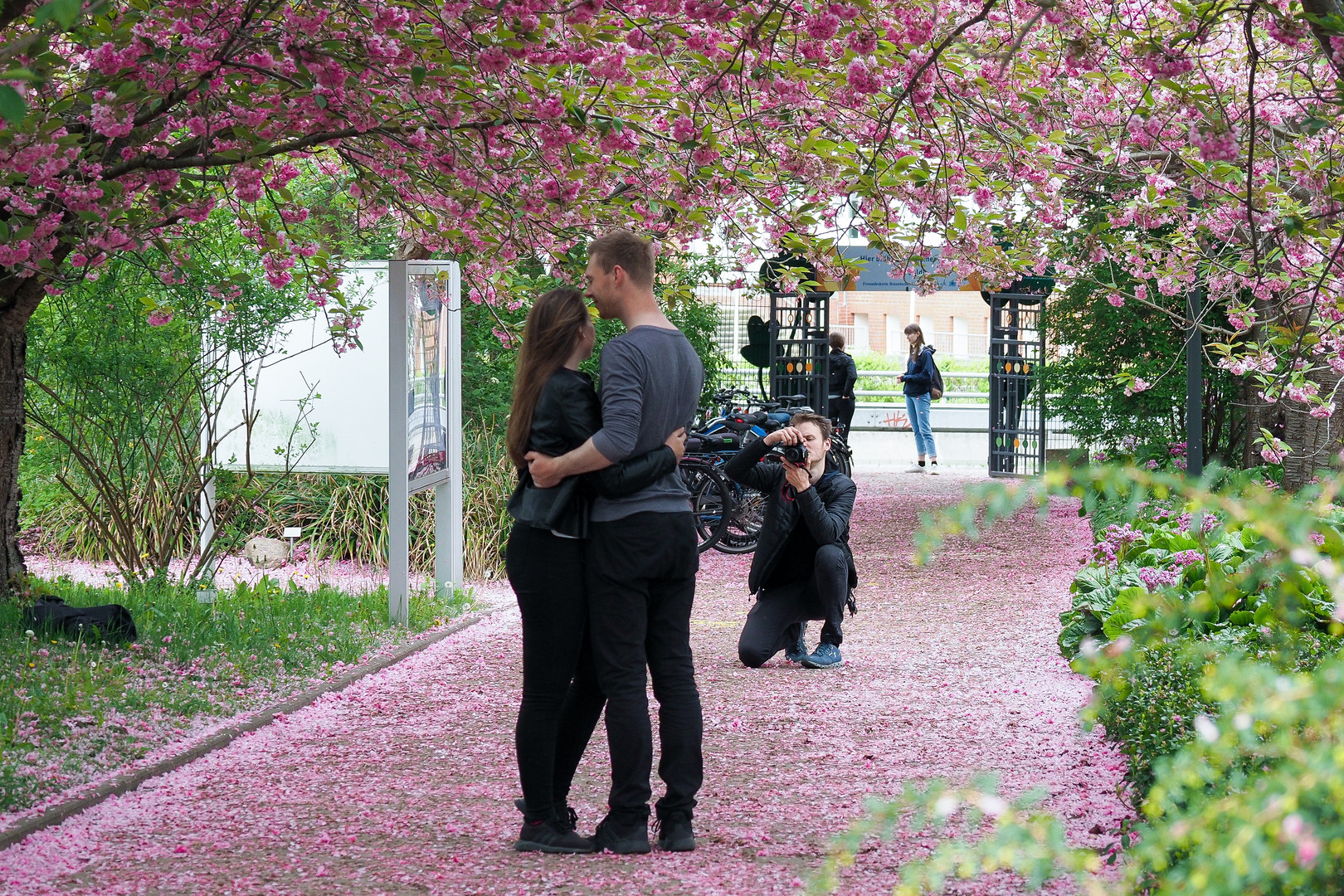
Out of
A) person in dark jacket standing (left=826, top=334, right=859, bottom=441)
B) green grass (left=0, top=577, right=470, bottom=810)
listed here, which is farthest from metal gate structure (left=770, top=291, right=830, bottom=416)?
green grass (left=0, top=577, right=470, bottom=810)

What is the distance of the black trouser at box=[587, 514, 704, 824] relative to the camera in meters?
3.49

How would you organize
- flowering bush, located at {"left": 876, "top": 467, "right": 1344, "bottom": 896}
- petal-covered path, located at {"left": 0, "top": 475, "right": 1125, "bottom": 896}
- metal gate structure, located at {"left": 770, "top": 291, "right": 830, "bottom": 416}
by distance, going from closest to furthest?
flowering bush, located at {"left": 876, "top": 467, "right": 1344, "bottom": 896} < petal-covered path, located at {"left": 0, "top": 475, "right": 1125, "bottom": 896} < metal gate structure, located at {"left": 770, "top": 291, "right": 830, "bottom": 416}

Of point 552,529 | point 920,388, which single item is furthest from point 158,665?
point 920,388

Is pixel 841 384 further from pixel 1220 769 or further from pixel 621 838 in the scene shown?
pixel 1220 769

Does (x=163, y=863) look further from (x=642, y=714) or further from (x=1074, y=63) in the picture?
(x=1074, y=63)

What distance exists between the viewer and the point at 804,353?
16922 millimetres

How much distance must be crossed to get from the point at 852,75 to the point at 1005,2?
96 cm

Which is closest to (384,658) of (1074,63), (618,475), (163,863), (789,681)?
(789,681)

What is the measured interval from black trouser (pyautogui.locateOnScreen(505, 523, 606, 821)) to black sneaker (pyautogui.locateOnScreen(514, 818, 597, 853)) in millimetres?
30

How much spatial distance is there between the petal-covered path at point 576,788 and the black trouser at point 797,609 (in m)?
0.14

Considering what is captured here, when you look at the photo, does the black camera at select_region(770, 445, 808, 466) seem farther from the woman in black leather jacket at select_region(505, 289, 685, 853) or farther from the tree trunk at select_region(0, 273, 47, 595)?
the tree trunk at select_region(0, 273, 47, 595)

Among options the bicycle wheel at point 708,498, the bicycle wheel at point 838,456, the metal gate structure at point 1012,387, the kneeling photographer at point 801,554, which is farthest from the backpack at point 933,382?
the kneeling photographer at point 801,554

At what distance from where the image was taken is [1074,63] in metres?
4.73

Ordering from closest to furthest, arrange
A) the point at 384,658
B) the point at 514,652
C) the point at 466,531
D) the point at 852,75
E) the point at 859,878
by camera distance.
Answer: the point at 859,878 → the point at 852,75 → the point at 384,658 → the point at 514,652 → the point at 466,531
